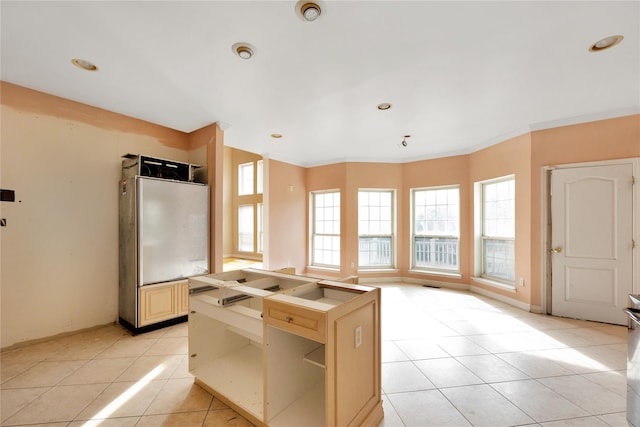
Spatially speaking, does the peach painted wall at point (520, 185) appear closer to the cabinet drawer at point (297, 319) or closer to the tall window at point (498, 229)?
the tall window at point (498, 229)

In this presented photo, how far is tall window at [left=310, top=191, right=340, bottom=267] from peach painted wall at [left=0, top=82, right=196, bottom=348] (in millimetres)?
3558

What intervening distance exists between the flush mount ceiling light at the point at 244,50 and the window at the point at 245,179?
559 centimetres

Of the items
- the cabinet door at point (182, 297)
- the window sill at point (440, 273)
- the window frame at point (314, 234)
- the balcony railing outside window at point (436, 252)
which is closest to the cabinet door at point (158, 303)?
the cabinet door at point (182, 297)

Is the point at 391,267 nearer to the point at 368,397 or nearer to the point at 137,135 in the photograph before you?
the point at 368,397

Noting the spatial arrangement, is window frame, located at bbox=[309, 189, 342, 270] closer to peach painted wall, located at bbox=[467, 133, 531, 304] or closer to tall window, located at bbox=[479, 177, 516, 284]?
tall window, located at bbox=[479, 177, 516, 284]

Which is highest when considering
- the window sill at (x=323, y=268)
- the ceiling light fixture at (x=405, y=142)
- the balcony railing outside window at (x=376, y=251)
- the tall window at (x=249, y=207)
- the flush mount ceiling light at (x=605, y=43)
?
the flush mount ceiling light at (x=605, y=43)

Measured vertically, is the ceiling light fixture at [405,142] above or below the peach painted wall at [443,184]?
above

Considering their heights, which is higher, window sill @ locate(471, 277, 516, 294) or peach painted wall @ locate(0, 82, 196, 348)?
peach painted wall @ locate(0, 82, 196, 348)

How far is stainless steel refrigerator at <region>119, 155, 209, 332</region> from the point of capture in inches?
113

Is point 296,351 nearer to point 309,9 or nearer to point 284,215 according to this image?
point 309,9

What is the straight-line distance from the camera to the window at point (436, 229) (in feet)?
16.4

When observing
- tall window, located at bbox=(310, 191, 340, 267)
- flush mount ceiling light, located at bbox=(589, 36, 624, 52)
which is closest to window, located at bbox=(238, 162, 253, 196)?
tall window, located at bbox=(310, 191, 340, 267)

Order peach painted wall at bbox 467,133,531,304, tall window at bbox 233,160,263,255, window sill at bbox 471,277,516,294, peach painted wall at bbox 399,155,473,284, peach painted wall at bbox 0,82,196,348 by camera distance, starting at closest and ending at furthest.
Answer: peach painted wall at bbox 0,82,196,348 → peach painted wall at bbox 467,133,531,304 → window sill at bbox 471,277,516,294 → peach painted wall at bbox 399,155,473,284 → tall window at bbox 233,160,263,255

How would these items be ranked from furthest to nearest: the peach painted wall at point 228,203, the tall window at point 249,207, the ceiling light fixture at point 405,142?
1. the peach painted wall at point 228,203
2. the tall window at point 249,207
3. the ceiling light fixture at point 405,142
